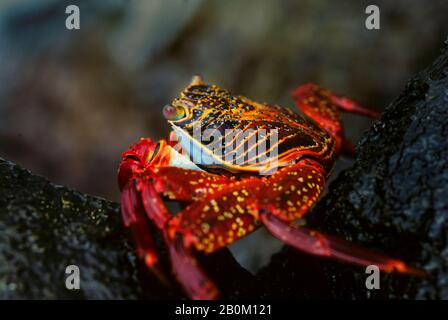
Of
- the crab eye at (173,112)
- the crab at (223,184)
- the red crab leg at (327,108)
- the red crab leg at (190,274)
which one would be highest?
the red crab leg at (327,108)

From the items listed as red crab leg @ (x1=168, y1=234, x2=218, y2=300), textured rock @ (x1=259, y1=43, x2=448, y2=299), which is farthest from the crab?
textured rock @ (x1=259, y1=43, x2=448, y2=299)

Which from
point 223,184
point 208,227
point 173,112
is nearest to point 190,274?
point 208,227

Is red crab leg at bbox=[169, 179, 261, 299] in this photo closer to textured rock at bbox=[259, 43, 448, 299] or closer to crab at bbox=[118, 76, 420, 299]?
crab at bbox=[118, 76, 420, 299]

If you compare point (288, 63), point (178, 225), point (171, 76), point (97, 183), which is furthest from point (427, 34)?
point (97, 183)

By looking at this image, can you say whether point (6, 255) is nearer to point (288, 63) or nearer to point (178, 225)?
point (178, 225)

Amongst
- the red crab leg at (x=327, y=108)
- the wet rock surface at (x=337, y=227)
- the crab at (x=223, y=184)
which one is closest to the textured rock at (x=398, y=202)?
the wet rock surface at (x=337, y=227)

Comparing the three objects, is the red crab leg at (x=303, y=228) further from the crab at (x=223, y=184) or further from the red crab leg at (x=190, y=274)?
the red crab leg at (x=190, y=274)
